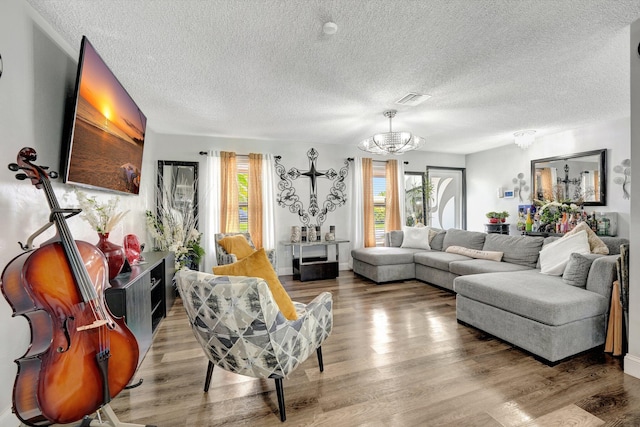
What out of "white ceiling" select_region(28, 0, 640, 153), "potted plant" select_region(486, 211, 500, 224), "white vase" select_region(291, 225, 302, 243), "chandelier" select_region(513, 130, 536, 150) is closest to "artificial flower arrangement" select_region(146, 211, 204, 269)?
"white ceiling" select_region(28, 0, 640, 153)

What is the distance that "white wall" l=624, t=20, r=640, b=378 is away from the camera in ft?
6.39

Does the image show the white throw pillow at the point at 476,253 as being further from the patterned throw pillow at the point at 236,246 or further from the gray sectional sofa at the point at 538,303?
the patterned throw pillow at the point at 236,246

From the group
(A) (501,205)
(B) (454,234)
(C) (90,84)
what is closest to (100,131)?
(C) (90,84)

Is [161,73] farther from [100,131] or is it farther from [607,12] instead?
[607,12]

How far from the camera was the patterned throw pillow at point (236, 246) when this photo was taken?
12.8ft

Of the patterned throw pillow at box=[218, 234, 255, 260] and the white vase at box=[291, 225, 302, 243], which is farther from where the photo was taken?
the white vase at box=[291, 225, 302, 243]

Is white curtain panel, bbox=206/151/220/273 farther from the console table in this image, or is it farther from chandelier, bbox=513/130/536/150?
chandelier, bbox=513/130/536/150

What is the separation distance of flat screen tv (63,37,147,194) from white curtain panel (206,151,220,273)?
5.79ft

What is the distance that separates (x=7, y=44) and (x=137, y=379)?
2169 mm

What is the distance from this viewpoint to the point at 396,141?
11.7ft

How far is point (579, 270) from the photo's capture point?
247cm

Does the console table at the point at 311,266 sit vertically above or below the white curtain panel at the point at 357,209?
below

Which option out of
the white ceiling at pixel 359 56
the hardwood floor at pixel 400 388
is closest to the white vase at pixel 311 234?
the white ceiling at pixel 359 56

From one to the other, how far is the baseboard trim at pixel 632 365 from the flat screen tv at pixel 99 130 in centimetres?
404
